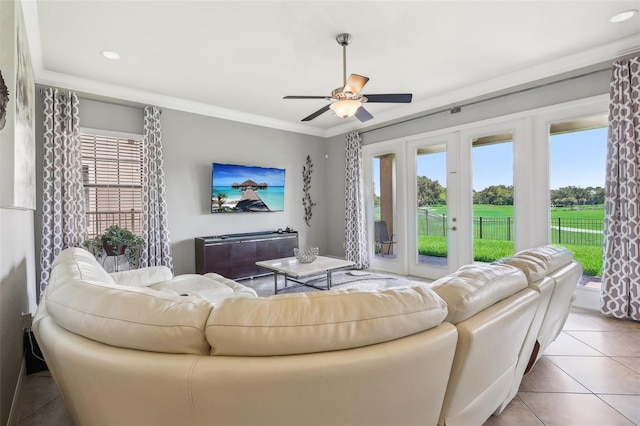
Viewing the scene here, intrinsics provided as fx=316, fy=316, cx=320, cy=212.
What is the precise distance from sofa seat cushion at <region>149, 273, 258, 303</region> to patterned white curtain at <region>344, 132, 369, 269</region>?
3030 millimetres

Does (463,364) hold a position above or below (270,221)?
below

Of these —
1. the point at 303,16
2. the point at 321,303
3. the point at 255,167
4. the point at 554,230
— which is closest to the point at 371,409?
the point at 321,303

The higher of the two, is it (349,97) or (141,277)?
(349,97)

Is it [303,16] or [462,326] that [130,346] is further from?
[303,16]

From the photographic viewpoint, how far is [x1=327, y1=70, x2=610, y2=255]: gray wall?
3.46 meters

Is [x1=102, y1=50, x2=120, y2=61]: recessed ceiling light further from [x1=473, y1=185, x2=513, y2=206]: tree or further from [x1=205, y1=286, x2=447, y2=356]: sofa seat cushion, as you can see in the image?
[x1=473, y1=185, x2=513, y2=206]: tree

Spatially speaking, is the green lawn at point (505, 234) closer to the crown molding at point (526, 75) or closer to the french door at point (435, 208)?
the french door at point (435, 208)

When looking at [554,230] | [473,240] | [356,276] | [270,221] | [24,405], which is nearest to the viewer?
[24,405]

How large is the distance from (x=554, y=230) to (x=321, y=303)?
3914 millimetres

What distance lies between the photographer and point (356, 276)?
4.98 metres

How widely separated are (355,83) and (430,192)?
2683mm

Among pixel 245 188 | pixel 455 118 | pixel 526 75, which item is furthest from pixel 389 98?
pixel 245 188

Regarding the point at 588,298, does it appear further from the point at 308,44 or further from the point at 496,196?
the point at 308,44

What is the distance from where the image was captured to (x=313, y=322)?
2.99 ft
